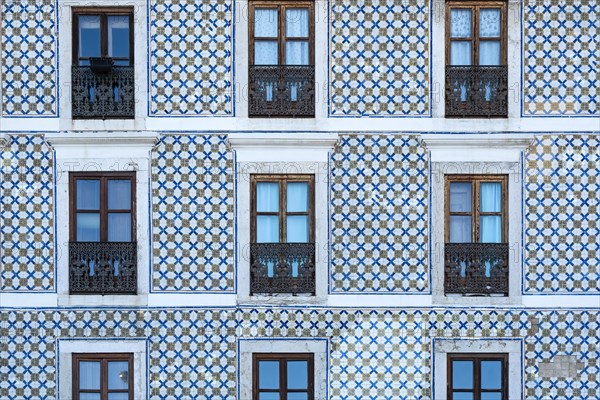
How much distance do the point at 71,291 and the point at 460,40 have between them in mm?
5433

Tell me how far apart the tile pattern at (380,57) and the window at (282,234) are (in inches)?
41.9

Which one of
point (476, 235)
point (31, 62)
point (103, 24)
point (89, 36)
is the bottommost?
point (476, 235)

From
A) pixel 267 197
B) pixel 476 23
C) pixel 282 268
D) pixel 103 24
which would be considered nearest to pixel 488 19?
pixel 476 23

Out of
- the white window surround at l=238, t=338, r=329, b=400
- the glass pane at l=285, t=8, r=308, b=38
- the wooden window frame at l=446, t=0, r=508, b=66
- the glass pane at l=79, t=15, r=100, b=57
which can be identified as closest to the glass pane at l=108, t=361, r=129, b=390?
the white window surround at l=238, t=338, r=329, b=400

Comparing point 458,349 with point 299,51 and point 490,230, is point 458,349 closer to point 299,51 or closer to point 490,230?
point 490,230

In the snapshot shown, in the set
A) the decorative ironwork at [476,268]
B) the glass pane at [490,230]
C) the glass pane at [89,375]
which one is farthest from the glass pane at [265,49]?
the glass pane at [89,375]

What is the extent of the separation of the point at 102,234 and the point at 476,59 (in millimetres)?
4861

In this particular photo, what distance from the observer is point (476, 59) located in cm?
827

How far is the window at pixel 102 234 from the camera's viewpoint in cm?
815

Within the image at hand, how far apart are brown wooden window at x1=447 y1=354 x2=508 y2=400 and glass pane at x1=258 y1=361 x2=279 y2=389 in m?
2.05

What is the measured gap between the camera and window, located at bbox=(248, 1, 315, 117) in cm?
816

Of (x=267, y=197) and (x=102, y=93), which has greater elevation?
(x=102, y=93)

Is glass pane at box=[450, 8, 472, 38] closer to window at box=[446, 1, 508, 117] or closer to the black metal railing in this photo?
window at box=[446, 1, 508, 117]

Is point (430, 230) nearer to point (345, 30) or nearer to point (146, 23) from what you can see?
point (345, 30)
